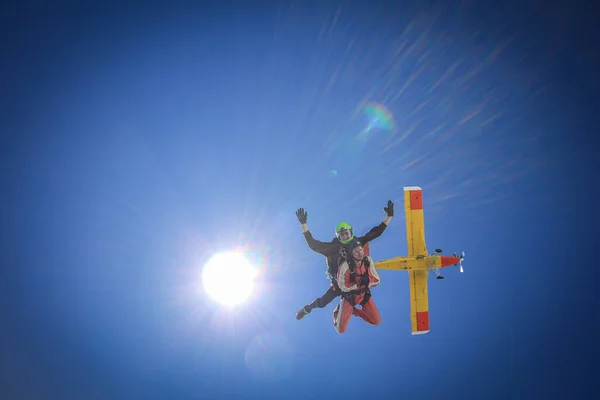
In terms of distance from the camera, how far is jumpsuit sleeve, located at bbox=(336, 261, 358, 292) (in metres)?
16.4

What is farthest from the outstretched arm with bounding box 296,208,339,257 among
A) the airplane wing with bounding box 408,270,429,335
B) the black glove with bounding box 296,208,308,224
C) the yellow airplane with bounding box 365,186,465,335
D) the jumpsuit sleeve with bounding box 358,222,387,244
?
the airplane wing with bounding box 408,270,429,335

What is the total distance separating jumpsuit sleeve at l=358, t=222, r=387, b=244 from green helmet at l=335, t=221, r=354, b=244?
Answer: 693 millimetres

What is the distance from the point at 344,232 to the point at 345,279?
6.43ft

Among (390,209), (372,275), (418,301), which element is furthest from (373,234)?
(418,301)

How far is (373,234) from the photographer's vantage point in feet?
55.5

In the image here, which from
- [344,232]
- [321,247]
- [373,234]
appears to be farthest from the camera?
[373,234]

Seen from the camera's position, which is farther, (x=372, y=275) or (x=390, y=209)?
(x=390, y=209)

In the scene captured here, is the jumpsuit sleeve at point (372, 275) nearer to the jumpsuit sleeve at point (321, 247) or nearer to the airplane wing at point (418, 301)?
the jumpsuit sleeve at point (321, 247)

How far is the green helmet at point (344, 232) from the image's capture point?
16297mm

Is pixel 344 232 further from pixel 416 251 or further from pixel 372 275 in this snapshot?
pixel 416 251

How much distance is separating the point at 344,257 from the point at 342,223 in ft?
4.58

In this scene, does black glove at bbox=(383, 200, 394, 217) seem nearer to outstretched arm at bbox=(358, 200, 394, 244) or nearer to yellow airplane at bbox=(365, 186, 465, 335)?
outstretched arm at bbox=(358, 200, 394, 244)

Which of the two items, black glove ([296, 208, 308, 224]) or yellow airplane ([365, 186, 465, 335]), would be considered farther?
yellow airplane ([365, 186, 465, 335])

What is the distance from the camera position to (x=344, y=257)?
1642 centimetres
